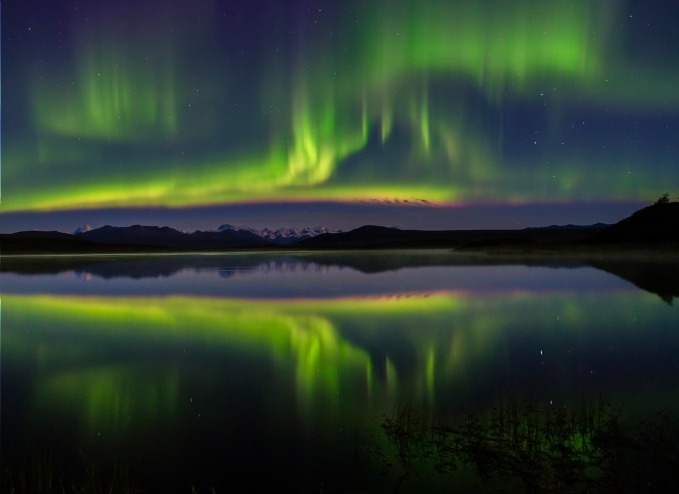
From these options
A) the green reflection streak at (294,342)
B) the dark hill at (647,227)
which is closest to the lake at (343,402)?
the green reflection streak at (294,342)

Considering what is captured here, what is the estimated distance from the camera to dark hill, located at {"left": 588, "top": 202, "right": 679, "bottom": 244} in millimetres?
131875

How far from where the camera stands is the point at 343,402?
464 inches

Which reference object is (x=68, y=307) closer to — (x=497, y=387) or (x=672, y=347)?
(x=497, y=387)

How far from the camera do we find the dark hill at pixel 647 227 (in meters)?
132

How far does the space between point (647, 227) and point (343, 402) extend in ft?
527

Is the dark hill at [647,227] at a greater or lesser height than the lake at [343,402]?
greater

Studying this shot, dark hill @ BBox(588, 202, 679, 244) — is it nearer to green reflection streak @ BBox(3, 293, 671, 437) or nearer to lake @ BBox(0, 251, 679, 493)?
green reflection streak @ BBox(3, 293, 671, 437)

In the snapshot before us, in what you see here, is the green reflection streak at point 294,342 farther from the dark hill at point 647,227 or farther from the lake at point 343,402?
the dark hill at point 647,227

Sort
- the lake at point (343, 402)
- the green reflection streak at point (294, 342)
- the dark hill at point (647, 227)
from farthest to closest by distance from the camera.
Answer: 1. the dark hill at point (647, 227)
2. the green reflection streak at point (294, 342)
3. the lake at point (343, 402)

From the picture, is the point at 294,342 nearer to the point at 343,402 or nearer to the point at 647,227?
the point at 343,402

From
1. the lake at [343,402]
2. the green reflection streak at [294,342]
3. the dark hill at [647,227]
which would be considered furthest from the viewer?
the dark hill at [647,227]

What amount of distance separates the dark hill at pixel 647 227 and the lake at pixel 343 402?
409 feet

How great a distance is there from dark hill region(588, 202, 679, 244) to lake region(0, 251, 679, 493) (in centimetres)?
12464

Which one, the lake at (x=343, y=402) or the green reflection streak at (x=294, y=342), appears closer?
the lake at (x=343, y=402)
